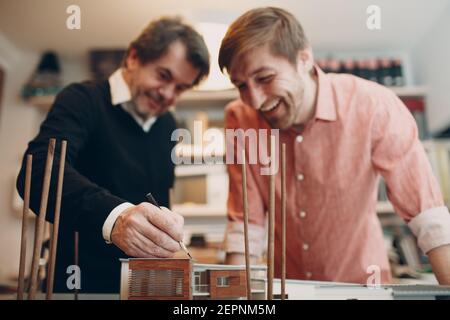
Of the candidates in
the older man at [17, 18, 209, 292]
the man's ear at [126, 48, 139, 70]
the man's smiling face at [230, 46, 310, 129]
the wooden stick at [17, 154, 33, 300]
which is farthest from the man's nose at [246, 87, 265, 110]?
the wooden stick at [17, 154, 33, 300]

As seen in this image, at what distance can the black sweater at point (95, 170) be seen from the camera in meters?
0.56

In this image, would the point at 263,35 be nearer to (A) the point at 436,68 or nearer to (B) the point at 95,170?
(B) the point at 95,170

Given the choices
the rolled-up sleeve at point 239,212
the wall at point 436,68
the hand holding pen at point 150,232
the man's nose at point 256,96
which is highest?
the wall at point 436,68

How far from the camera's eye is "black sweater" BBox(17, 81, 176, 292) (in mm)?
558

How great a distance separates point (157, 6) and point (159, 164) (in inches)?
12.1

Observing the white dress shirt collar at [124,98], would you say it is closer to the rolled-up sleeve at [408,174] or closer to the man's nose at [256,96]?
the man's nose at [256,96]

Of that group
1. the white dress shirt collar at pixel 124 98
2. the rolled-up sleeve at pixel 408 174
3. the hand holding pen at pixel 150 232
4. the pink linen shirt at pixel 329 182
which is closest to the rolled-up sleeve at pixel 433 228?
the rolled-up sleeve at pixel 408 174

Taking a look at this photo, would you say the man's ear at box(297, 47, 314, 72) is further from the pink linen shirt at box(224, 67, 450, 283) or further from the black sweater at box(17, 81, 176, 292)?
Result: the black sweater at box(17, 81, 176, 292)

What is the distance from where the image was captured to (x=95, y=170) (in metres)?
0.67

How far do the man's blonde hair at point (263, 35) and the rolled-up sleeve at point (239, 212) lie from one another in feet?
0.48

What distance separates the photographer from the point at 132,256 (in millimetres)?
518

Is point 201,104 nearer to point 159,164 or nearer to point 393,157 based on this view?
point 159,164

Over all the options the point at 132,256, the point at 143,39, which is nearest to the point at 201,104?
the point at 143,39

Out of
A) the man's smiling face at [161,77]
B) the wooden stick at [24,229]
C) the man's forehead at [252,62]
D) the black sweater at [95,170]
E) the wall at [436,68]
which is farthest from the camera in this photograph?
the wall at [436,68]
